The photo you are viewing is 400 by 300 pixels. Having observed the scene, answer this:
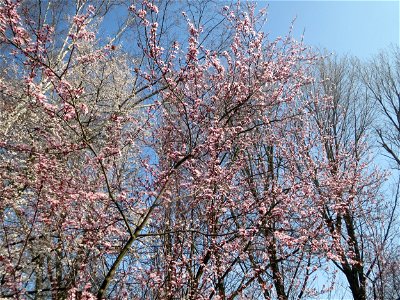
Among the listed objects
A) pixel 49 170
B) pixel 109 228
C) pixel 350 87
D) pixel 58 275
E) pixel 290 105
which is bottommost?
pixel 58 275

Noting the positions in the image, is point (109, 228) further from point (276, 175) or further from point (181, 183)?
point (276, 175)

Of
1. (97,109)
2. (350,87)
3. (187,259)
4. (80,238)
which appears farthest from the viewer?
(350,87)

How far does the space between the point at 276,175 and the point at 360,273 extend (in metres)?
2.97

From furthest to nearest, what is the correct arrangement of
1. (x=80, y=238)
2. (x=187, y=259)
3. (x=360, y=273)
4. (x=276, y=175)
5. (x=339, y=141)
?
1. (x=339, y=141)
2. (x=360, y=273)
3. (x=276, y=175)
4. (x=187, y=259)
5. (x=80, y=238)

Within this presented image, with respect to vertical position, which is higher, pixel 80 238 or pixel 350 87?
pixel 350 87

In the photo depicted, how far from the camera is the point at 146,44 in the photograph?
433 centimetres

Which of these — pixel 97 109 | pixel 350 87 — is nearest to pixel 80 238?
pixel 97 109

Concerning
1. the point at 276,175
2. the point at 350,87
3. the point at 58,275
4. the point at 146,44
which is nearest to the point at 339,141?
the point at 350,87

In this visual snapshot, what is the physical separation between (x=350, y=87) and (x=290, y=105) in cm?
359

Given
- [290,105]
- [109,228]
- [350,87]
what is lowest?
[109,228]

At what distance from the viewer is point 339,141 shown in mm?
9703

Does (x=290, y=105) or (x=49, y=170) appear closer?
(x=49, y=170)

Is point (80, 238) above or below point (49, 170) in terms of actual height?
below

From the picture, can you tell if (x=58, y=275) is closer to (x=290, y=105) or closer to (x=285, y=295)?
(x=285, y=295)
